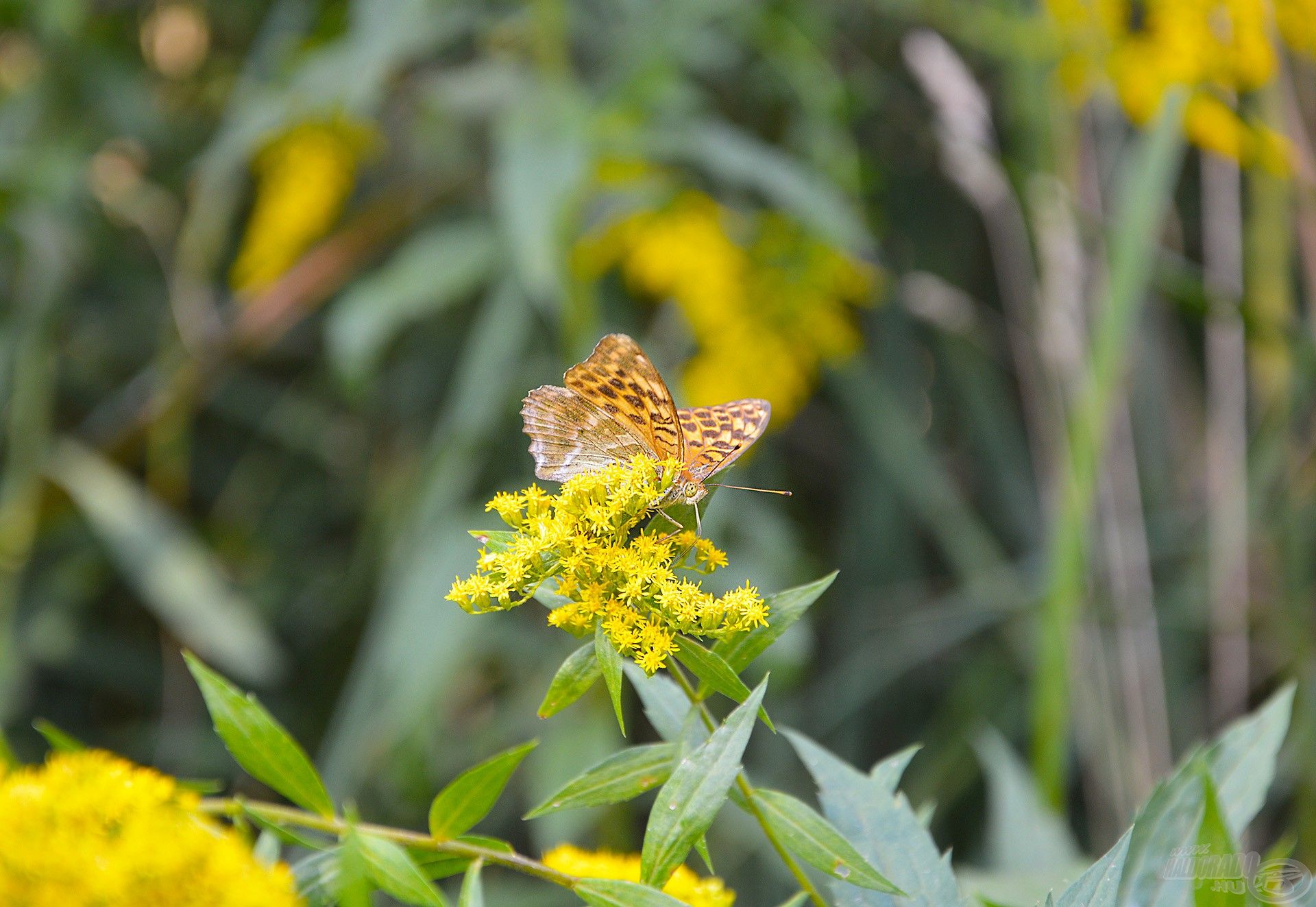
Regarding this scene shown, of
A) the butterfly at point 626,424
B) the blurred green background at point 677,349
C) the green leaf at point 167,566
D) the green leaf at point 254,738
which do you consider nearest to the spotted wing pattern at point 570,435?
the butterfly at point 626,424

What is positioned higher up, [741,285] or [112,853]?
[741,285]

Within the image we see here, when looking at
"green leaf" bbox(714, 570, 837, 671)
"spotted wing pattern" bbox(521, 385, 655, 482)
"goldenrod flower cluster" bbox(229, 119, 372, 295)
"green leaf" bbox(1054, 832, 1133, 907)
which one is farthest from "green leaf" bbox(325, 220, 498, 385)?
"green leaf" bbox(1054, 832, 1133, 907)

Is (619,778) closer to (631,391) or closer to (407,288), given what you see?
(631,391)

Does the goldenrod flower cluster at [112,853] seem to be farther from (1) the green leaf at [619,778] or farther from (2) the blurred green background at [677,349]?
(2) the blurred green background at [677,349]

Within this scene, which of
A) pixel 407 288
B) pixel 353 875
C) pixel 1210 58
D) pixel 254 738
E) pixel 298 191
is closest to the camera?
pixel 353 875

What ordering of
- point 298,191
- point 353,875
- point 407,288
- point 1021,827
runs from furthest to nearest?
1. point 298,191
2. point 407,288
3. point 1021,827
4. point 353,875

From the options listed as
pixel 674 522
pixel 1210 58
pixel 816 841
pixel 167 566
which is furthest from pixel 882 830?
pixel 167 566
